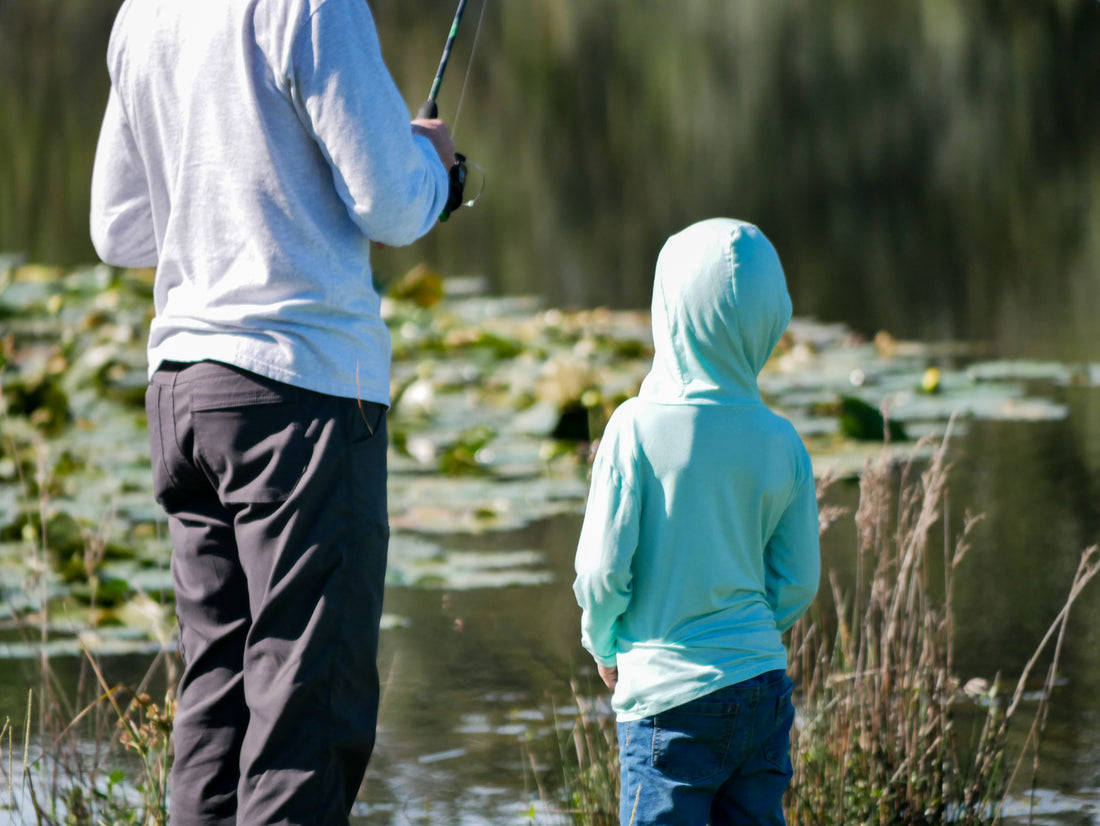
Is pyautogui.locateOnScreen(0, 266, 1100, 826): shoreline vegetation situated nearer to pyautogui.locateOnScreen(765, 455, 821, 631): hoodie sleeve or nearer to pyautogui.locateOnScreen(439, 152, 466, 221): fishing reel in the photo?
pyautogui.locateOnScreen(765, 455, 821, 631): hoodie sleeve

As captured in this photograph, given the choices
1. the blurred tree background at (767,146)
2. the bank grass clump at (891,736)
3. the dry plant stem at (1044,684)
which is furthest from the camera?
the blurred tree background at (767,146)

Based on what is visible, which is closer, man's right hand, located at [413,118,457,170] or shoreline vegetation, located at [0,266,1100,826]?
man's right hand, located at [413,118,457,170]

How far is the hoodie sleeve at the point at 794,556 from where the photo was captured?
2094mm

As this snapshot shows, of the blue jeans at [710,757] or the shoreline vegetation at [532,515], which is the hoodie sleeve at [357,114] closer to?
the blue jeans at [710,757]

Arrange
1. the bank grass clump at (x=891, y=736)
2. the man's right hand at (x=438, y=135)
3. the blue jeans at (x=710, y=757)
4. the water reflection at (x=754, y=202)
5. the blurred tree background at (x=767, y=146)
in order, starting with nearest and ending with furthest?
the blue jeans at (x=710, y=757) → the man's right hand at (x=438, y=135) → the bank grass clump at (x=891, y=736) → the water reflection at (x=754, y=202) → the blurred tree background at (x=767, y=146)

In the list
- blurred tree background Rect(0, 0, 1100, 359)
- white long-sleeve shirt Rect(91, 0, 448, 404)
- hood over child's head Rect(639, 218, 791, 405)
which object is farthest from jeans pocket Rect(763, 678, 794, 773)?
blurred tree background Rect(0, 0, 1100, 359)

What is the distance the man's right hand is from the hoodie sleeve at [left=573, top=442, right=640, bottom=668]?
52cm

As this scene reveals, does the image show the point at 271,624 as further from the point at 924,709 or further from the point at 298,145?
the point at 924,709

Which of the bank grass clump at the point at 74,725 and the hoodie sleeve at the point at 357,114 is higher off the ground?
the hoodie sleeve at the point at 357,114

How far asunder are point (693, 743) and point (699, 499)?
304 millimetres

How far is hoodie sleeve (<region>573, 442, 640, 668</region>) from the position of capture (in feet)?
6.64

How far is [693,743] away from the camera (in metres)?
2.01

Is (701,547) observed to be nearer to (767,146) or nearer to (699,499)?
(699,499)

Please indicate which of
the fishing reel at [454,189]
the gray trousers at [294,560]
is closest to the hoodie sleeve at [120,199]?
the gray trousers at [294,560]
